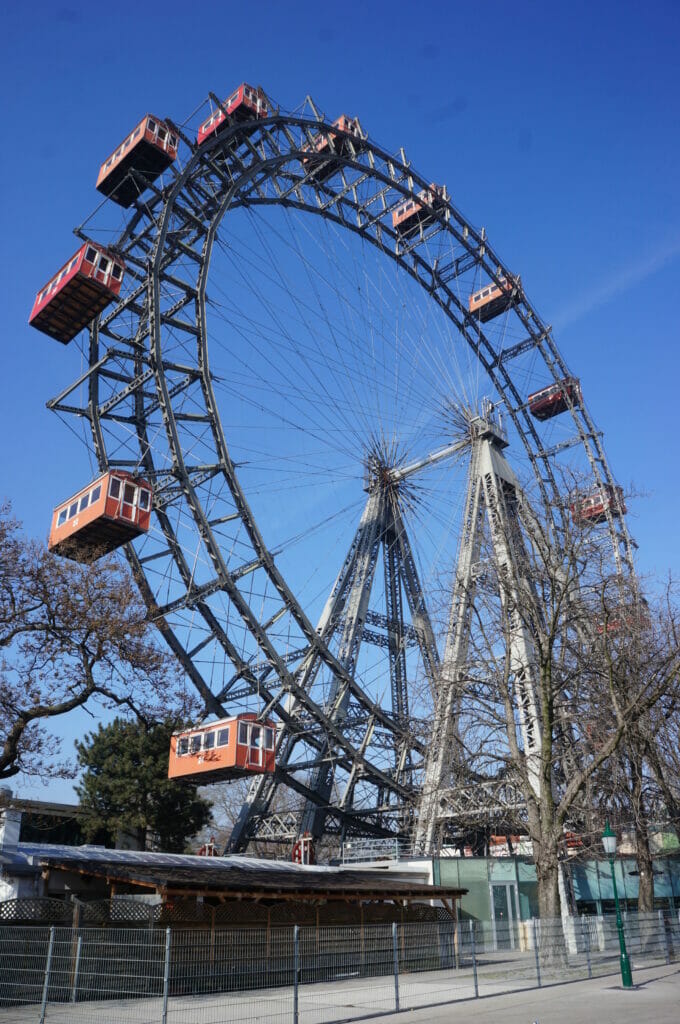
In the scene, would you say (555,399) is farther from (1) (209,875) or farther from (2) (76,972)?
(2) (76,972)

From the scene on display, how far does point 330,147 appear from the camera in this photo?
1448 inches

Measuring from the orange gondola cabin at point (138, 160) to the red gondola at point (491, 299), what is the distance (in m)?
19.1

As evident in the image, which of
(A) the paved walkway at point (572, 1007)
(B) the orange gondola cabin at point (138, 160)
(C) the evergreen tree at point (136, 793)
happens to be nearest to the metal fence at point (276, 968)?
(A) the paved walkway at point (572, 1007)

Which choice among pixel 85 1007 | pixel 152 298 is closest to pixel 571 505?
pixel 85 1007

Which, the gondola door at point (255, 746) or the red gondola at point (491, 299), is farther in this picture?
the red gondola at point (491, 299)

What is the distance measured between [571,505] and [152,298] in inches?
688

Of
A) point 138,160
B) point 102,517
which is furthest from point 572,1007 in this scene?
point 138,160

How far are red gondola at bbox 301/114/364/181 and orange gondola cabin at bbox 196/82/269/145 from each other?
2706 mm

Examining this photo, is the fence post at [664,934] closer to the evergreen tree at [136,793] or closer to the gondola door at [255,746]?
the gondola door at [255,746]

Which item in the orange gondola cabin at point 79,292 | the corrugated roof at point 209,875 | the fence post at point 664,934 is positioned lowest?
the fence post at point 664,934

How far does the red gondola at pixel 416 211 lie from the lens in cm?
4116

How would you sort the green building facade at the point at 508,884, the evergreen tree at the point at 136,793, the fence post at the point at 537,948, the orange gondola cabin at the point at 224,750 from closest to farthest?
1. the fence post at the point at 537,948
2. the green building facade at the point at 508,884
3. the orange gondola cabin at the point at 224,750
4. the evergreen tree at the point at 136,793

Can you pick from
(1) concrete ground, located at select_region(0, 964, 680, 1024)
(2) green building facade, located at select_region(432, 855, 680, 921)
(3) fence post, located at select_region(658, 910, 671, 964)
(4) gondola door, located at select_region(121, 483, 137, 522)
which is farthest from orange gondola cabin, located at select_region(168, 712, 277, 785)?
(3) fence post, located at select_region(658, 910, 671, 964)

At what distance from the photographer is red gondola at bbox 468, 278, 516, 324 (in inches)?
1764
